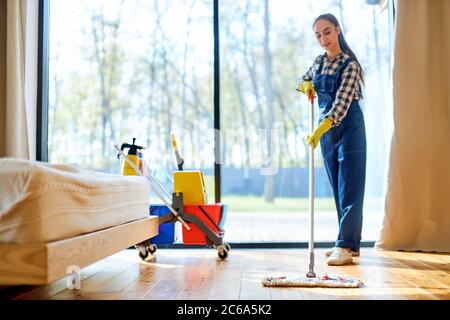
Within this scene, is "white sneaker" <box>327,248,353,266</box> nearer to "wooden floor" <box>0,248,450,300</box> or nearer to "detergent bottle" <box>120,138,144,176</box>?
"wooden floor" <box>0,248,450,300</box>

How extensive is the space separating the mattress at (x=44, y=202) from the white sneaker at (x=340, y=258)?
1.30 meters

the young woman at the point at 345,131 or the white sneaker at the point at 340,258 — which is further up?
the young woman at the point at 345,131

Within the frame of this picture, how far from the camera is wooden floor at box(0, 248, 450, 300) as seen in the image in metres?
2.04

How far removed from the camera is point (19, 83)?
3389mm

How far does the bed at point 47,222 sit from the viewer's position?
162 centimetres

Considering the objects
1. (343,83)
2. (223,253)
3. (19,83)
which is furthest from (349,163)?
(19,83)

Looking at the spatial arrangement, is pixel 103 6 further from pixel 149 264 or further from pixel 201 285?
pixel 201 285

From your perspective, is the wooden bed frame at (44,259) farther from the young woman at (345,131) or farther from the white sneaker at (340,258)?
the young woman at (345,131)

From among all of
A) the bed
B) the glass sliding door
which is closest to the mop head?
the bed

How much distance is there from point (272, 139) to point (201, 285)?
6.52 feet

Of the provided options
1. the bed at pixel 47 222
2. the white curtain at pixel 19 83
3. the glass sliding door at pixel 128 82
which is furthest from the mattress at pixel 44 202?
the glass sliding door at pixel 128 82

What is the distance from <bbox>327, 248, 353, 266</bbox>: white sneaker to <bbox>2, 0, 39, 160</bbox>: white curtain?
6.39 feet

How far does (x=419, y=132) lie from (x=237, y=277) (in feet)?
5.49
